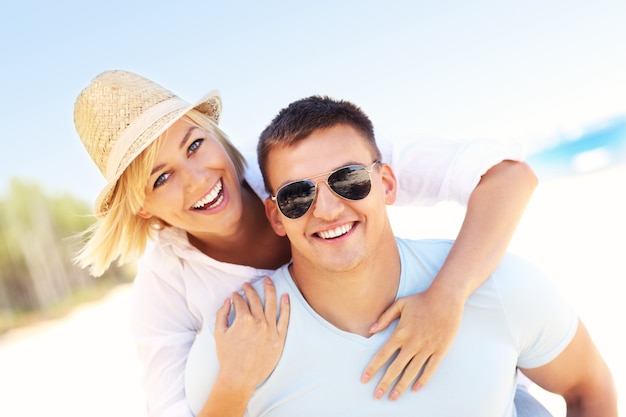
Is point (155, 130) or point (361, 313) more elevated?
point (155, 130)

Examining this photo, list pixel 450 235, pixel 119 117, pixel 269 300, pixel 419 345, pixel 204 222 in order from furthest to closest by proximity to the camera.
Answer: pixel 450 235
pixel 204 222
pixel 119 117
pixel 269 300
pixel 419 345

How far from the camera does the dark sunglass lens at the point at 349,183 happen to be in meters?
2.19

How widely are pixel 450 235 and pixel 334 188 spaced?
9.97 m

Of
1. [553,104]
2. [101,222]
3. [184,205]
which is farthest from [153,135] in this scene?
[553,104]

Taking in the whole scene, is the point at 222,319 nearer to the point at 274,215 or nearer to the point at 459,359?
the point at 274,215

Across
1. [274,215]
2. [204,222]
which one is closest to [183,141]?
[204,222]

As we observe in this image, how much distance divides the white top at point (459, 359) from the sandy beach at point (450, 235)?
2.31m

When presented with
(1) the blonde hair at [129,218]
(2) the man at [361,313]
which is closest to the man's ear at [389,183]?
(2) the man at [361,313]

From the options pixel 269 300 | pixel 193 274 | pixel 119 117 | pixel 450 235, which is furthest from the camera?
pixel 450 235

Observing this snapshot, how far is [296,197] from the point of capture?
2.23 metres

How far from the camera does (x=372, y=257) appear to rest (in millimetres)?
2279

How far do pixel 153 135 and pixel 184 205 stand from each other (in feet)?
1.19

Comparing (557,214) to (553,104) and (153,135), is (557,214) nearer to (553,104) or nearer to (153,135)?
(153,135)

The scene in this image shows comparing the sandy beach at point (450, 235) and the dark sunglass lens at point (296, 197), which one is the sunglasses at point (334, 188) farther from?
the sandy beach at point (450, 235)
